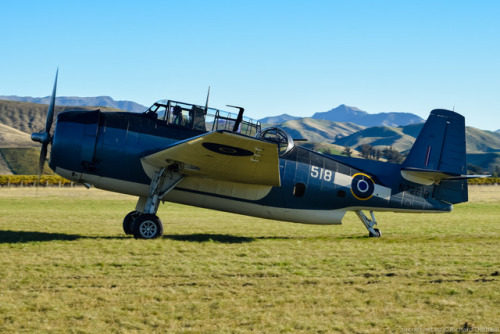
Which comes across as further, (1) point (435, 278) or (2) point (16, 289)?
(1) point (435, 278)

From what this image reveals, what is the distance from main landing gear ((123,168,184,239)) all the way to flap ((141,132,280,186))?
319mm

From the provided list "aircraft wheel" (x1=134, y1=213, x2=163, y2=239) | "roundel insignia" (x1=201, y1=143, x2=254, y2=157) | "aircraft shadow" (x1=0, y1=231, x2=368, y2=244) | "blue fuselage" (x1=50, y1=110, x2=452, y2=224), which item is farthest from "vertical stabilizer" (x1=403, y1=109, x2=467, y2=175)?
"aircraft wheel" (x1=134, y1=213, x2=163, y2=239)

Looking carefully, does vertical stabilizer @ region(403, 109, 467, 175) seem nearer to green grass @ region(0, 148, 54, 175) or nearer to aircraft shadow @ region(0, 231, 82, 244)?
aircraft shadow @ region(0, 231, 82, 244)

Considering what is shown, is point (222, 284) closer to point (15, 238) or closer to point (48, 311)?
point (48, 311)

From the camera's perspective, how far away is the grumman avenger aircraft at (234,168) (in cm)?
1238

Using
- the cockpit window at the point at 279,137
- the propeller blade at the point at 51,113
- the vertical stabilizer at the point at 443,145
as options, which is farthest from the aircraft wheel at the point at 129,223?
the vertical stabilizer at the point at 443,145

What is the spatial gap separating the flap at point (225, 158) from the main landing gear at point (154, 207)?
319mm

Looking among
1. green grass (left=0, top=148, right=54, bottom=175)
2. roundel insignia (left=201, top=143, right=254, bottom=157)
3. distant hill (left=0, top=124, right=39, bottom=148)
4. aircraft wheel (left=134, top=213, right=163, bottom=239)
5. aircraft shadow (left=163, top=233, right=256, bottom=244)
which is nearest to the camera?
roundel insignia (left=201, top=143, right=254, bottom=157)

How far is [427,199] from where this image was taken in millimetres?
15070

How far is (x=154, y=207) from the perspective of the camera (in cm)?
1268

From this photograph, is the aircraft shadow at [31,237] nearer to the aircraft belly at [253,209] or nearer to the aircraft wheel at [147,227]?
the aircraft wheel at [147,227]

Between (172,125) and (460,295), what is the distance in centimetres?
853

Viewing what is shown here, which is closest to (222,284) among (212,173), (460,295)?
(460,295)

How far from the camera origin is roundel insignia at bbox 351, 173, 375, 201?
47.4 feet
